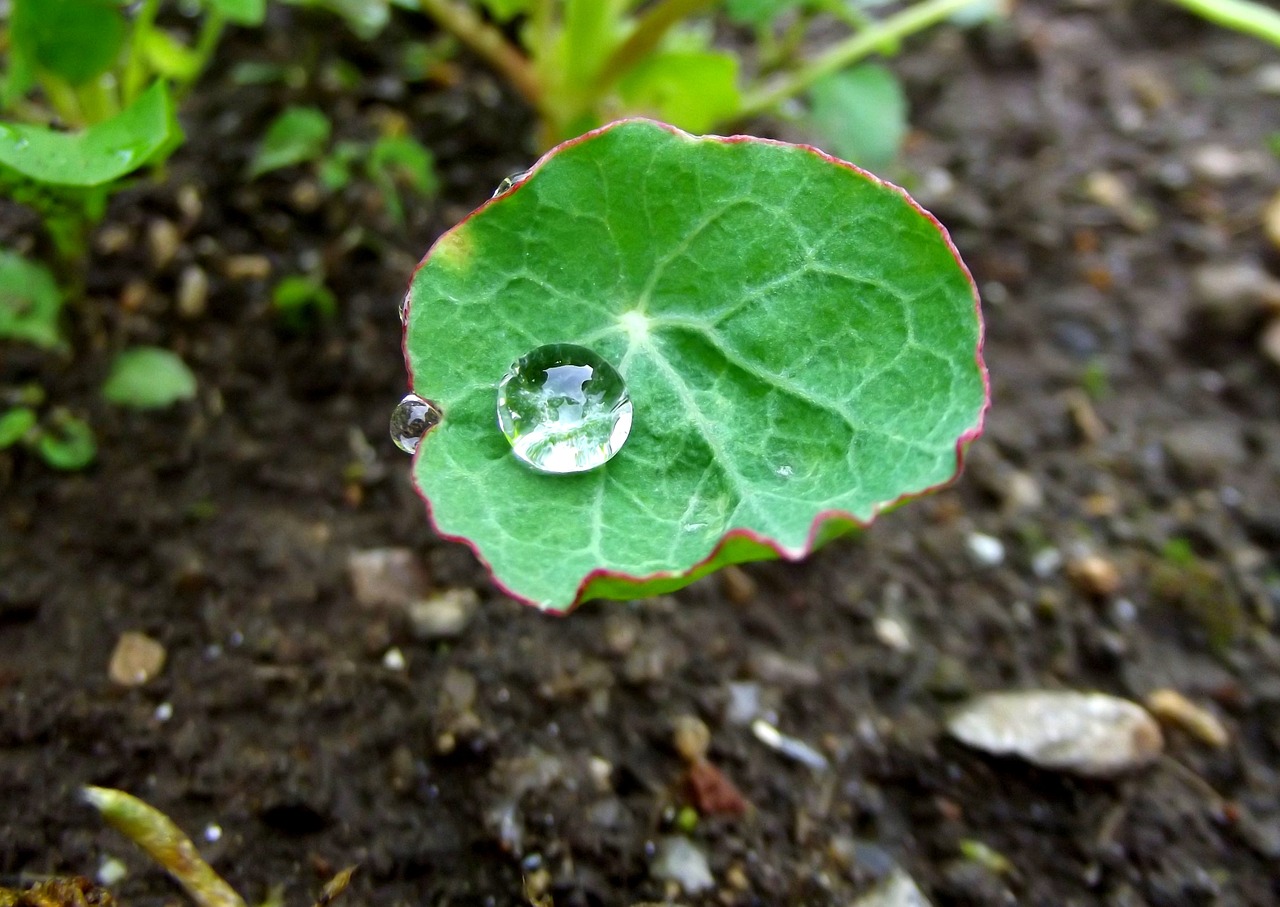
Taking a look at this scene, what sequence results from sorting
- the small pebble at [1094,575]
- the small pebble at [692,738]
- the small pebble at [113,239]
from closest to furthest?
the small pebble at [692,738] < the small pebble at [1094,575] < the small pebble at [113,239]

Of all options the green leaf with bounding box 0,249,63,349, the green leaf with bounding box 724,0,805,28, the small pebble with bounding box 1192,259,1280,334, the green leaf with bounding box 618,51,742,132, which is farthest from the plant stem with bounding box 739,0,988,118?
the green leaf with bounding box 0,249,63,349

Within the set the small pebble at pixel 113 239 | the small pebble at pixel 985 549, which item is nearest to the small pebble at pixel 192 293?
the small pebble at pixel 113 239

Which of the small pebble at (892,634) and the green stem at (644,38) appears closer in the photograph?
the small pebble at (892,634)

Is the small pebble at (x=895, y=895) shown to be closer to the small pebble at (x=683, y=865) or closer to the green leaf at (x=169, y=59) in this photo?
the small pebble at (x=683, y=865)

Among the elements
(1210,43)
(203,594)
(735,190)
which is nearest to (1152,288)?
(1210,43)

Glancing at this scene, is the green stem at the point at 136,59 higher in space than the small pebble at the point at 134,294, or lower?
higher

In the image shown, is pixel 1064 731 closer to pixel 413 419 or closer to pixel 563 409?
pixel 563 409

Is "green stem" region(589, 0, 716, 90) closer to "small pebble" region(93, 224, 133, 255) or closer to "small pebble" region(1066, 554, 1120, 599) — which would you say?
"small pebble" region(93, 224, 133, 255)
